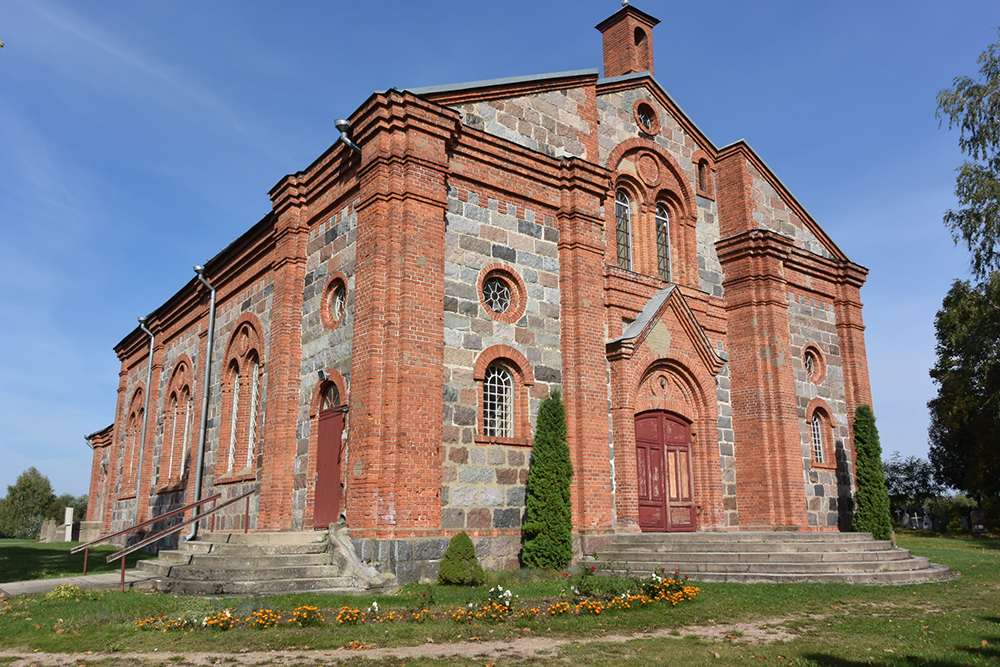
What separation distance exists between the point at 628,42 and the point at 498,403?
1188 cm

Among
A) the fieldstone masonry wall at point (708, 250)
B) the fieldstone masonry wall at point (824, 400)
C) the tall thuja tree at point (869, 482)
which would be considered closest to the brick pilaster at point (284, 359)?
the fieldstone masonry wall at point (708, 250)

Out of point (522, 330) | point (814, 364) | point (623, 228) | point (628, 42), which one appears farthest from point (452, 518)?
point (628, 42)

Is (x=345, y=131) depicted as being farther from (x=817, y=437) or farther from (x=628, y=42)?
→ (x=817, y=437)

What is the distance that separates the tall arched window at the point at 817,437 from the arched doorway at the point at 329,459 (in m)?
12.3

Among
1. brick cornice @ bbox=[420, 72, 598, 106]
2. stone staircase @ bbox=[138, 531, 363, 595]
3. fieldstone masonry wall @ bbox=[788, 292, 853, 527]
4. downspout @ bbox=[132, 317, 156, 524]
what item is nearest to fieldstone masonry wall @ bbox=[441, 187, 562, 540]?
brick cornice @ bbox=[420, 72, 598, 106]

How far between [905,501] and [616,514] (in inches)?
1467

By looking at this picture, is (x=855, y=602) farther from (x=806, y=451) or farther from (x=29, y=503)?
(x=29, y=503)

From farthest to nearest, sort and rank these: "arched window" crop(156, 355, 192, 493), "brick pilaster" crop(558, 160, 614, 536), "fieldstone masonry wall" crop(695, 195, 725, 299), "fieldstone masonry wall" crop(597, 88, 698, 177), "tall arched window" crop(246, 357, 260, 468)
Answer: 1. "arched window" crop(156, 355, 192, 493)
2. "fieldstone masonry wall" crop(695, 195, 725, 299)
3. "fieldstone masonry wall" crop(597, 88, 698, 177)
4. "tall arched window" crop(246, 357, 260, 468)
5. "brick pilaster" crop(558, 160, 614, 536)

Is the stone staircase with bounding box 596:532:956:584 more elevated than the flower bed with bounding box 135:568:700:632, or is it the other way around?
the stone staircase with bounding box 596:532:956:584

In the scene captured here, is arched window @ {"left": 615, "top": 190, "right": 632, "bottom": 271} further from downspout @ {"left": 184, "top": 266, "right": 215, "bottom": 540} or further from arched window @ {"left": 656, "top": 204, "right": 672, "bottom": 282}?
downspout @ {"left": 184, "top": 266, "right": 215, "bottom": 540}

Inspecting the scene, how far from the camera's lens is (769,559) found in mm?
12180

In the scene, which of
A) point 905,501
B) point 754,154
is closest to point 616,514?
point 754,154

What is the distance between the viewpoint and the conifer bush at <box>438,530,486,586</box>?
11.3 meters

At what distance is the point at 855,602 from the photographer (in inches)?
384
